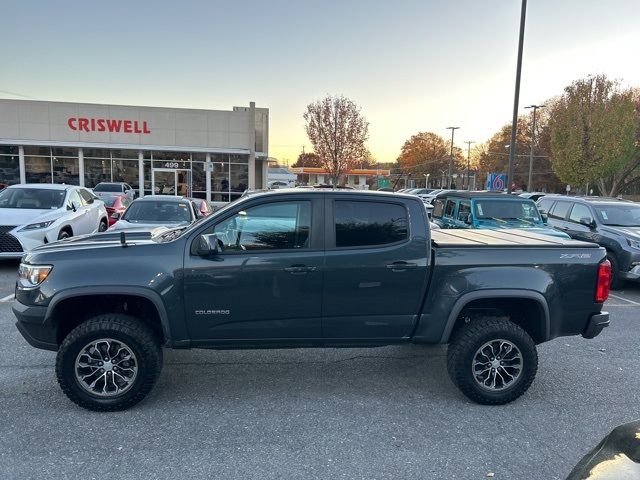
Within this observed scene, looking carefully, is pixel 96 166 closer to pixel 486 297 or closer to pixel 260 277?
pixel 260 277

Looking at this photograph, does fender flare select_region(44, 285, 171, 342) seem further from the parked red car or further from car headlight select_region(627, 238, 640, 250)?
the parked red car

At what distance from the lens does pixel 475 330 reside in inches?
152

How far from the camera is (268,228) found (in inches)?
149

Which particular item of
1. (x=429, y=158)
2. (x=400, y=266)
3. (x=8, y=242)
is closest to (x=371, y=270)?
(x=400, y=266)

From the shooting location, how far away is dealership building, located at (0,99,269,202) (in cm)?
2472

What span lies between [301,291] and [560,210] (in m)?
9.21

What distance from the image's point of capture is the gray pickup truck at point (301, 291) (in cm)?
355

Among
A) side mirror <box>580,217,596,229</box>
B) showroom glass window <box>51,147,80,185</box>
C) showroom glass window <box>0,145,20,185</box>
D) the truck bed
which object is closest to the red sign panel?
showroom glass window <box>51,147,80,185</box>

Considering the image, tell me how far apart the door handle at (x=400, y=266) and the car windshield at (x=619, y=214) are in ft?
23.9

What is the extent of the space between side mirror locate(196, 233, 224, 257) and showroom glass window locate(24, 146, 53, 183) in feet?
87.6

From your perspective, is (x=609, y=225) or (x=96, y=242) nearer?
(x=96, y=242)

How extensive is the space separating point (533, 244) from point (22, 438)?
14.3 feet

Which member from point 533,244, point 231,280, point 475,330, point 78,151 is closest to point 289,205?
point 231,280

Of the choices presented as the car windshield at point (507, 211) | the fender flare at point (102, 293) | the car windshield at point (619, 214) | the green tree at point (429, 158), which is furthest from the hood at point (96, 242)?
the green tree at point (429, 158)
